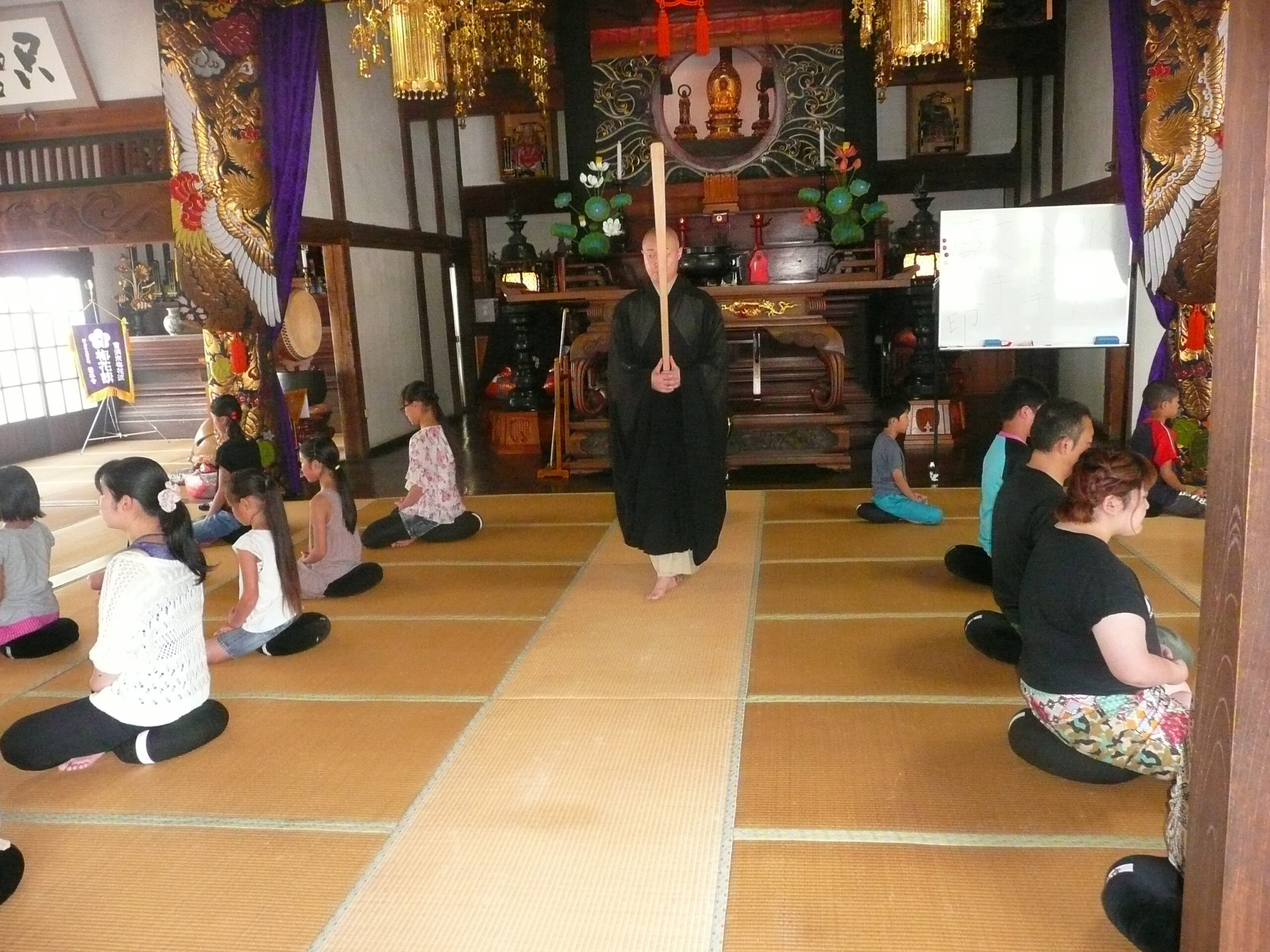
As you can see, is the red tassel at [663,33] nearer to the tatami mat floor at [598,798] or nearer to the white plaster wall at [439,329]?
the tatami mat floor at [598,798]

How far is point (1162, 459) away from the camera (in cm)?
468

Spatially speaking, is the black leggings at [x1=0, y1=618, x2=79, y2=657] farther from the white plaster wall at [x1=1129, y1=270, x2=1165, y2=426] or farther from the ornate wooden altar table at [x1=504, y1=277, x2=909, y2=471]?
the white plaster wall at [x1=1129, y1=270, x2=1165, y2=426]

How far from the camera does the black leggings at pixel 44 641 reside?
339 centimetres

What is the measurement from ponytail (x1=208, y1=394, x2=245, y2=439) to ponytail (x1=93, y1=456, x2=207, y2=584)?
9.57 feet

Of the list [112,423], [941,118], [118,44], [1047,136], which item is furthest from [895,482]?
[112,423]

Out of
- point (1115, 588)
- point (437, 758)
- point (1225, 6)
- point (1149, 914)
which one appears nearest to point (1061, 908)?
point (1149, 914)

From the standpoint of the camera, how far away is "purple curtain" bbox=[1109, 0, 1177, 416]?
202 inches

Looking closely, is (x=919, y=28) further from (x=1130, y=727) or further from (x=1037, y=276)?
(x=1130, y=727)

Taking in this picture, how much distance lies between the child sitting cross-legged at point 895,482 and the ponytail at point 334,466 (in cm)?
234

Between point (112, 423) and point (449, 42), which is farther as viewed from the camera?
point (112, 423)

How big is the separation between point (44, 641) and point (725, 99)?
24.5ft

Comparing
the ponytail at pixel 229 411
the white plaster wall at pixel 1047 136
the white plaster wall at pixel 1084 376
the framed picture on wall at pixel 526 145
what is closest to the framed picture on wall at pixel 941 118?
the white plaster wall at pixel 1047 136

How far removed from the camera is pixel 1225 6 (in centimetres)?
474

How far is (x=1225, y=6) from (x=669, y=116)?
5.33m
